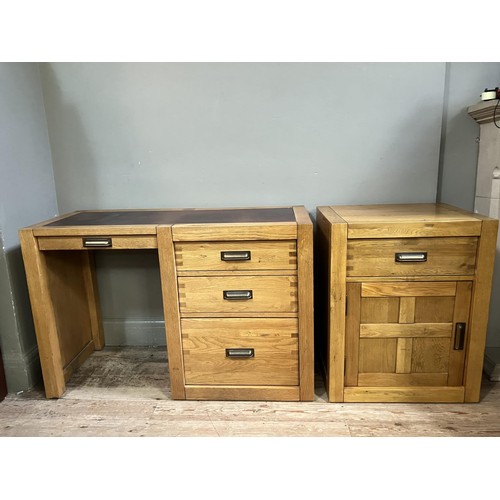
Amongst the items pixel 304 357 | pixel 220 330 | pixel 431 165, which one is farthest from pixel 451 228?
pixel 220 330

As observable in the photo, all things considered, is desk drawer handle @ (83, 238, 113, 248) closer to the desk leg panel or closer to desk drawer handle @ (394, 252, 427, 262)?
the desk leg panel

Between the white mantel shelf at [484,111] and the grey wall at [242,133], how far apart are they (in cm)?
14

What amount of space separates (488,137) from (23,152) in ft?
6.90

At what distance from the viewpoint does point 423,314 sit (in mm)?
1541

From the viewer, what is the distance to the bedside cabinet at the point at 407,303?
4.83 ft

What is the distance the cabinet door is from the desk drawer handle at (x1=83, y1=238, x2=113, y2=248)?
3.16ft

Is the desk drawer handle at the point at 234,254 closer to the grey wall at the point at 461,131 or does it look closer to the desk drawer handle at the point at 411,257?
the desk drawer handle at the point at 411,257

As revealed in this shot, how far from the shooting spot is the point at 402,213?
165 cm

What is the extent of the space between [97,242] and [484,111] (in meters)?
1.73

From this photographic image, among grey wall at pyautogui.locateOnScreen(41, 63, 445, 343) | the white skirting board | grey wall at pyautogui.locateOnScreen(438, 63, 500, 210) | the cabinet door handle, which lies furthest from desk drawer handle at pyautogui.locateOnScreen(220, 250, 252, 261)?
the white skirting board

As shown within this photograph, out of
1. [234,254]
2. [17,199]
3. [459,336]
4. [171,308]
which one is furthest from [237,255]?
[17,199]

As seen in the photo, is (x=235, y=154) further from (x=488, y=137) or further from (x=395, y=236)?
(x=488, y=137)

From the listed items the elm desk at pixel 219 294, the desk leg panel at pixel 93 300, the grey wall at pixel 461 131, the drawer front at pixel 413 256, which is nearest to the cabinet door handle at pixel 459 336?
the drawer front at pixel 413 256

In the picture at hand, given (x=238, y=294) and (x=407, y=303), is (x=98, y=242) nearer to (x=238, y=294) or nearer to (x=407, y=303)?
(x=238, y=294)
